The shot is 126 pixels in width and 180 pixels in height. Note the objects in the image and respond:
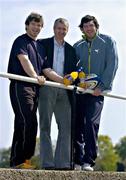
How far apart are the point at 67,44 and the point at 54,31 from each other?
0.20m

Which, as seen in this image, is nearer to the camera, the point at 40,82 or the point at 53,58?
the point at 40,82

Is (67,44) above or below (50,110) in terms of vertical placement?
above

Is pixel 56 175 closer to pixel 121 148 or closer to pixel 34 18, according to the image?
pixel 34 18

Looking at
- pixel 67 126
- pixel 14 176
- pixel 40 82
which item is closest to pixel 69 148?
pixel 67 126

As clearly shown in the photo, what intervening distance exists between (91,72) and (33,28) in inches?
33.0

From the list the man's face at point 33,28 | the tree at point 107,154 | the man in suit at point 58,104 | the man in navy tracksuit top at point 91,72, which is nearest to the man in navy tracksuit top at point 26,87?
the man's face at point 33,28

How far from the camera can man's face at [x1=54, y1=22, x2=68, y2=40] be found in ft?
23.8

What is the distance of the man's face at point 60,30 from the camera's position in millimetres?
7266

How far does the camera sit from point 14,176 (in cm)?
592

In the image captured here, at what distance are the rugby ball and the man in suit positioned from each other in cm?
18

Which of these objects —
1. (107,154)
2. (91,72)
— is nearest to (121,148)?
(107,154)

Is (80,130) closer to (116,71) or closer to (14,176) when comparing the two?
(116,71)

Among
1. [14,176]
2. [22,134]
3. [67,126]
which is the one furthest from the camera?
[67,126]

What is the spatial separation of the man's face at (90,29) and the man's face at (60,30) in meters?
0.29
